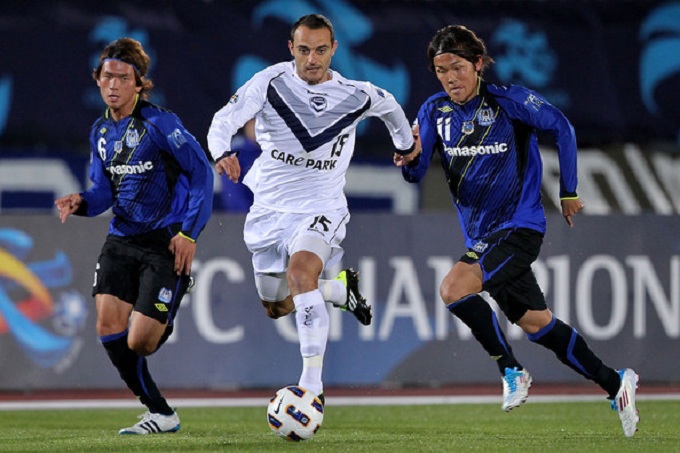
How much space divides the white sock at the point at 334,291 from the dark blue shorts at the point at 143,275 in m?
0.88

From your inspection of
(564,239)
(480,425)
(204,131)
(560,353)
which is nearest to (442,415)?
(480,425)

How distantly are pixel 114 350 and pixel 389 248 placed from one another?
458cm

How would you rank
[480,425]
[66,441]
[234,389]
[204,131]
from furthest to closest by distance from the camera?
1. [204,131]
2. [234,389]
3. [480,425]
4. [66,441]

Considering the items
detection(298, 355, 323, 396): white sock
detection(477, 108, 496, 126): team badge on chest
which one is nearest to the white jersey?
detection(477, 108, 496, 126): team badge on chest

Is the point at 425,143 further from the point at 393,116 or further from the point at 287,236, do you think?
the point at 287,236

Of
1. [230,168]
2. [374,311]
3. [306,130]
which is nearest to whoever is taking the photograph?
[230,168]

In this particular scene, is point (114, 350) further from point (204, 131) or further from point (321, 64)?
point (204, 131)

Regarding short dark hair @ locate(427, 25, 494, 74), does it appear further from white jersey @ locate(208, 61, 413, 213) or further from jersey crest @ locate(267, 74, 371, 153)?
jersey crest @ locate(267, 74, 371, 153)

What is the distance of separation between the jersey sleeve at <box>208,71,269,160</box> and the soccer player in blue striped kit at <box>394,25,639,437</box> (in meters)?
0.93

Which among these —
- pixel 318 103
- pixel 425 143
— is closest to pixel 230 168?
pixel 318 103

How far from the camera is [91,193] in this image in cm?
800

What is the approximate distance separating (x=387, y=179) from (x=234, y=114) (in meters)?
6.74

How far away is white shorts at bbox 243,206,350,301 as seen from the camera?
7684 millimetres

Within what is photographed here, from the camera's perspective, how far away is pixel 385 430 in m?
8.50
